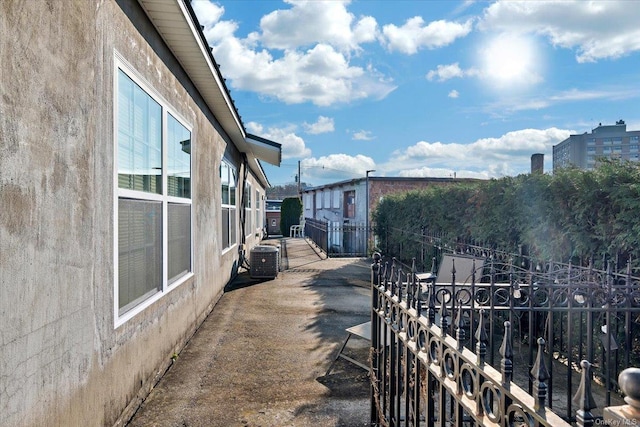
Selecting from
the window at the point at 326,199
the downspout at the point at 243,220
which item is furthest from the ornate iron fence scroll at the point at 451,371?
the window at the point at 326,199

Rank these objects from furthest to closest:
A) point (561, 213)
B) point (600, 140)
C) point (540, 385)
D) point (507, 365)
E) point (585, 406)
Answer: point (600, 140)
point (561, 213)
point (507, 365)
point (540, 385)
point (585, 406)

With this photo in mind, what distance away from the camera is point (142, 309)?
137 inches

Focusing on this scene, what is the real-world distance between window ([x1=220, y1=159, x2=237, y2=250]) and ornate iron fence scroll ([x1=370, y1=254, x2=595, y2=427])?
6.05 metres

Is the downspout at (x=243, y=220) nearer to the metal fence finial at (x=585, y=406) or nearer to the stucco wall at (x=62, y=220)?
the stucco wall at (x=62, y=220)

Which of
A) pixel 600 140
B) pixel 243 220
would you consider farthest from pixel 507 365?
pixel 600 140

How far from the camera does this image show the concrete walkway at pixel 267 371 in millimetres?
3230

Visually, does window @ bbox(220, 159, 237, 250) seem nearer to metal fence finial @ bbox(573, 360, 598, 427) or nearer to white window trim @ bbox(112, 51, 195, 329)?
white window trim @ bbox(112, 51, 195, 329)

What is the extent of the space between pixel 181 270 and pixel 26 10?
3.57 m

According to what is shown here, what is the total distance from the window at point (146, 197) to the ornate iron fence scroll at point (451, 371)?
2.00 metres

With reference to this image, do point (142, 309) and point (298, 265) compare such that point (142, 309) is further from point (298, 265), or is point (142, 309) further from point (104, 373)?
point (298, 265)

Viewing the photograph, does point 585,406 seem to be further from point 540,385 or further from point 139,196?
point 139,196

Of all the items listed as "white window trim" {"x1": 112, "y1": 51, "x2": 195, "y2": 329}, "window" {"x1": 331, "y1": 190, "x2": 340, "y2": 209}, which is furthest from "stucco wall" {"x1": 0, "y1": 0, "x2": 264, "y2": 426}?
"window" {"x1": 331, "y1": 190, "x2": 340, "y2": 209}

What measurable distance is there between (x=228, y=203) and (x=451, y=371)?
26.1 feet

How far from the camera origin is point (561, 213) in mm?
4629
